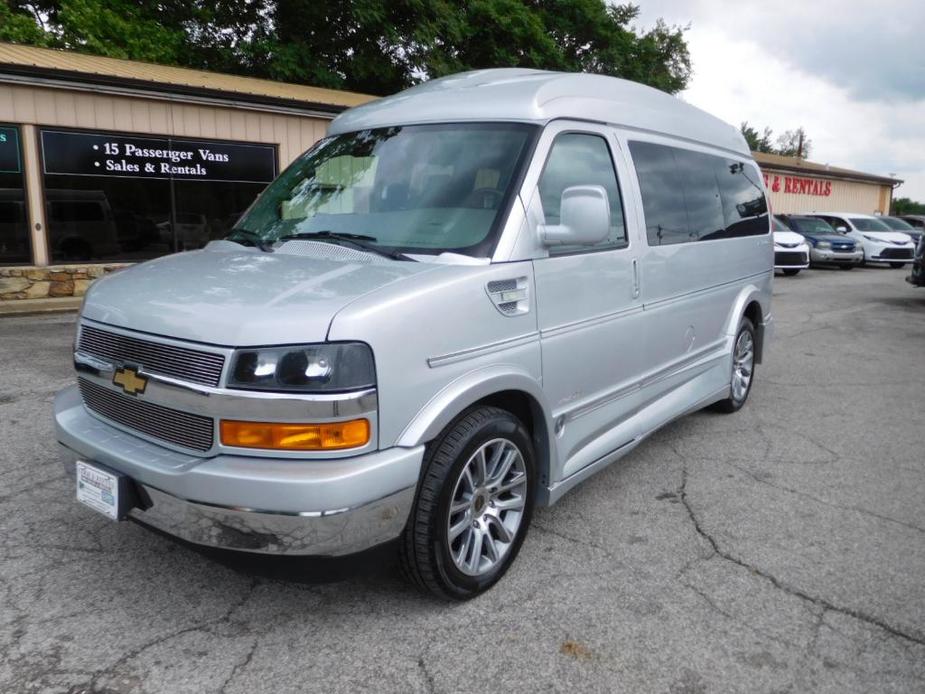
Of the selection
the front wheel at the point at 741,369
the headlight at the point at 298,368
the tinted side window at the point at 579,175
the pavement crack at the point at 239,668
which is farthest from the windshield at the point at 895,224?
the pavement crack at the point at 239,668

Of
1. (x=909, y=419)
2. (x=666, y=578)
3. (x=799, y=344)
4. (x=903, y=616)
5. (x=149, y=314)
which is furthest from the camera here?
(x=799, y=344)

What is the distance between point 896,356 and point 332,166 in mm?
7436

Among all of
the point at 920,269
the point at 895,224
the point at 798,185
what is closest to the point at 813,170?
the point at 798,185

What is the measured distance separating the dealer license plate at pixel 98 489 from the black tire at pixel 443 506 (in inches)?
41.9

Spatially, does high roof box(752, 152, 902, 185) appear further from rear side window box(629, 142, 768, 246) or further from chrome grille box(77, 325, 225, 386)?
chrome grille box(77, 325, 225, 386)

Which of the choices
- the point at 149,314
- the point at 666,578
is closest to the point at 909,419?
the point at 666,578

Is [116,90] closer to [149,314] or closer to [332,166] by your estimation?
[332,166]

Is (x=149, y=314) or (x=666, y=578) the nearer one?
(x=149, y=314)

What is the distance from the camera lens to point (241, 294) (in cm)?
266

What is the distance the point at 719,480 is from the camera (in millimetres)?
4434

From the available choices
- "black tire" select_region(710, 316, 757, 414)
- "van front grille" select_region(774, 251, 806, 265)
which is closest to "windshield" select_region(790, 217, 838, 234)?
"van front grille" select_region(774, 251, 806, 265)

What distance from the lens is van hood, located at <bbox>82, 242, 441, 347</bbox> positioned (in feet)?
8.01

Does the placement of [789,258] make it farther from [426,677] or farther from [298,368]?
[298,368]

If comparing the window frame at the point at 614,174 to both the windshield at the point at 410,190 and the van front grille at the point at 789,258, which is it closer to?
the windshield at the point at 410,190
